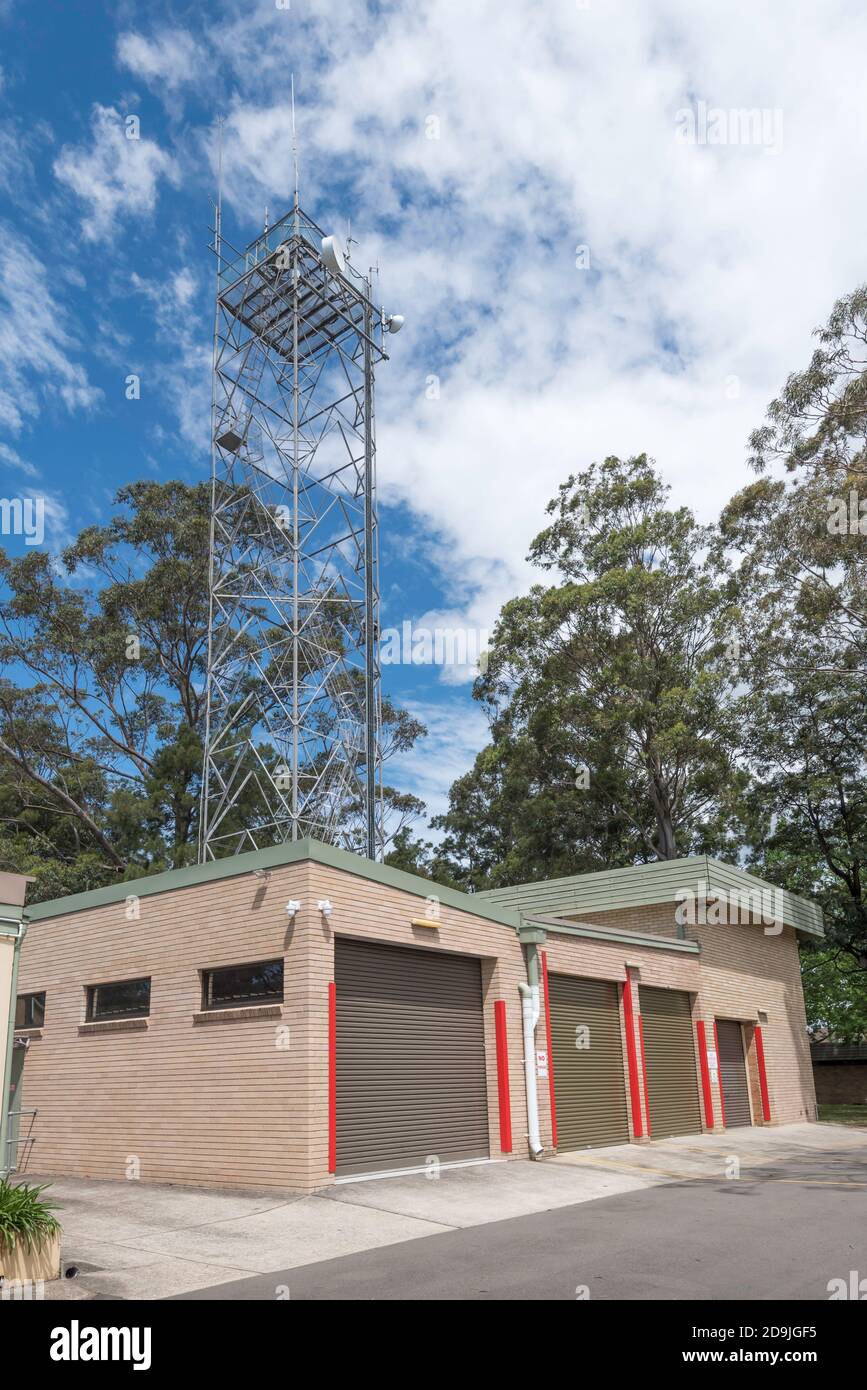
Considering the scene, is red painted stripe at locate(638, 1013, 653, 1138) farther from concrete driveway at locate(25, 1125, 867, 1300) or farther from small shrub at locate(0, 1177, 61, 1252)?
small shrub at locate(0, 1177, 61, 1252)

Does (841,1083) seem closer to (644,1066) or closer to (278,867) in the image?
(644,1066)

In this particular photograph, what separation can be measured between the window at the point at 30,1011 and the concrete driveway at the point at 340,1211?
9.67ft

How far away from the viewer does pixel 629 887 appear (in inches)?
930

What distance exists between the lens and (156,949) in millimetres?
15234

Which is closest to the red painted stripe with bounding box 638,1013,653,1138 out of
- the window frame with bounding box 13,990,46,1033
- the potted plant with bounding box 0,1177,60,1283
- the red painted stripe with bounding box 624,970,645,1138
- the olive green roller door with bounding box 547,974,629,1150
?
the red painted stripe with bounding box 624,970,645,1138

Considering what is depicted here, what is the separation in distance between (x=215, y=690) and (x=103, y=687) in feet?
21.7

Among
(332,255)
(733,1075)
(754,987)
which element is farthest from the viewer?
(332,255)

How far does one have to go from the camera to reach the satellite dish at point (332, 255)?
26.3 metres

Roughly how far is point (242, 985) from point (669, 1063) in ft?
34.8

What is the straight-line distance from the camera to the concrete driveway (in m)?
8.42

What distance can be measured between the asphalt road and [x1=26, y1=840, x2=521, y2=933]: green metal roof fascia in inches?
184

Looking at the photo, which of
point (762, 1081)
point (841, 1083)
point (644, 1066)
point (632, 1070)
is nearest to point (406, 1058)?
point (632, 1070)
